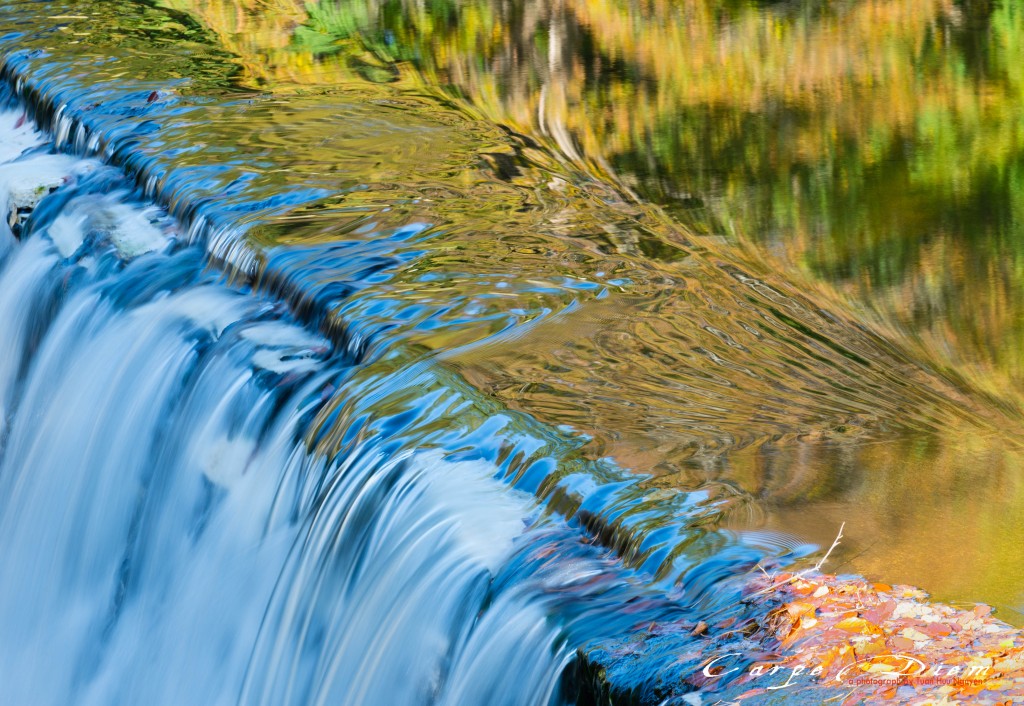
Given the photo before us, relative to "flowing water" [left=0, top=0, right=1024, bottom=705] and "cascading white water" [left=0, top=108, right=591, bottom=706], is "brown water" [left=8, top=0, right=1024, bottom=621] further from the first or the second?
"cascading white water" [left=0, top=108, right=591, bottom=706]

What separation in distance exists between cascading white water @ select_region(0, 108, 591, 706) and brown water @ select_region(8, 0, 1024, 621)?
1.01 ft

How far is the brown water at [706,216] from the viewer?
2.63 metres

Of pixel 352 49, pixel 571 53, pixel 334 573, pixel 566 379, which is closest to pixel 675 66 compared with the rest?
pixel 571 53

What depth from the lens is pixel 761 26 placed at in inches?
262

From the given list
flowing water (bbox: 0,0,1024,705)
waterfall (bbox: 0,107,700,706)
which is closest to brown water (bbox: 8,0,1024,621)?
flowing water (bbox: 0,0,1024,705)

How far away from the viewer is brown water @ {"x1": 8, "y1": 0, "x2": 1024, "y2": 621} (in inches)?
104

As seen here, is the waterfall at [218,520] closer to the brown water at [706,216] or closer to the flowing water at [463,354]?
the flowing water at [463,354]

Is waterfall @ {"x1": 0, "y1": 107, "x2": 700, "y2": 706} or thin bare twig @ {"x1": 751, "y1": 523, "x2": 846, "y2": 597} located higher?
thin bare twig @ {"x1": 751, "y1": 523, "x2": 846, "y2": 597}

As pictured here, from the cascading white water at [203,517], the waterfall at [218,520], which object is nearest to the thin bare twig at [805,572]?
the waterfall at [218,520]

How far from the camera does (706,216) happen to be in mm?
4402

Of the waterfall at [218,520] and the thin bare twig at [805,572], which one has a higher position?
the thin bare twig at [805,572]

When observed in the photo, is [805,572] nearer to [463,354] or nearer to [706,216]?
[463,354]

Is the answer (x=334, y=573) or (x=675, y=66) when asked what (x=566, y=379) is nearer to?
(x=334, y=573)

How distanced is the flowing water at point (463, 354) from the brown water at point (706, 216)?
2 centimetres
